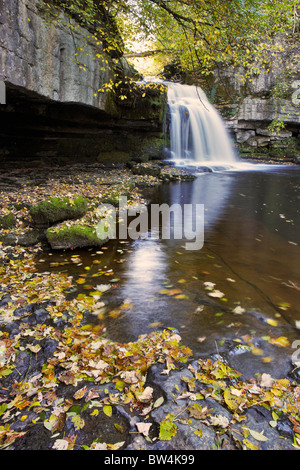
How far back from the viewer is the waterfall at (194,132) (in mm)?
Answer: 16764

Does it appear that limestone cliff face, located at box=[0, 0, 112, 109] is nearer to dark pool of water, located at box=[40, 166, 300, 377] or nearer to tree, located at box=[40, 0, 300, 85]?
tree, located at box=[40, 0, 300, 85]

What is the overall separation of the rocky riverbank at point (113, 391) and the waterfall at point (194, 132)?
14.5m

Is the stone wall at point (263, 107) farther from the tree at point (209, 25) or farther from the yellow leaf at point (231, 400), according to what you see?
the yellow leaf at point (231, 400)

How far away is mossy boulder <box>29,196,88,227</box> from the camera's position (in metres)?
5.29

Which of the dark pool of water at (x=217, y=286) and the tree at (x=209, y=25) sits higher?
the tree at (x=209, y=25)

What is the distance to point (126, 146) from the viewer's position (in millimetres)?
14297

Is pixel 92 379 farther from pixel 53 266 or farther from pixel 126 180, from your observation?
pixel 126 180

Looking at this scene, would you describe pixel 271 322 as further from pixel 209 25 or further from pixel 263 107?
pixel 263 107

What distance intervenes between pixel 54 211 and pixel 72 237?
2.91 feet

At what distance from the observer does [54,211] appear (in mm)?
5387

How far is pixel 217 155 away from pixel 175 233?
14.9 m

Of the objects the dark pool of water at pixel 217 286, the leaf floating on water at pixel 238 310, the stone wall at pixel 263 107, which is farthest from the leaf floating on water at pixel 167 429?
the stone wall at pixel 263 107

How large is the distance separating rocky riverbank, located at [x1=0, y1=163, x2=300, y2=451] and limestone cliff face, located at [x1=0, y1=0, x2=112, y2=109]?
16.7ft

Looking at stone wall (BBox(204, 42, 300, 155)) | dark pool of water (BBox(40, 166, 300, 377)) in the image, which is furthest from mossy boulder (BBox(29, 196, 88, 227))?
stone wall (BBox(204, 42, 300, 155))
